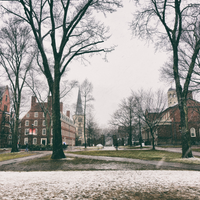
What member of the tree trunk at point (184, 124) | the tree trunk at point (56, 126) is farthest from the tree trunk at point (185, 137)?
the tree trunk at point (56, 126)

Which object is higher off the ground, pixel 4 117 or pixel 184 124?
pixel 4 117

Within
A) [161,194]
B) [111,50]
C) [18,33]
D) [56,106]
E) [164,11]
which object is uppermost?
[18,33]

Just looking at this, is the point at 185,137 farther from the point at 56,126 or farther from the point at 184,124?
the point at 56,126

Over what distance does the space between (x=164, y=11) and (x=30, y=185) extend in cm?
1355

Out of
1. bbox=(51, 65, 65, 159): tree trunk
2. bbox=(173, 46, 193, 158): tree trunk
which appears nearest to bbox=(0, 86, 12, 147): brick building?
bbox=(51, 65, 65, 159): tree trunk

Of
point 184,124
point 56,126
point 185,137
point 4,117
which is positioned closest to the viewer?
point 56,126

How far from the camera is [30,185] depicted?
4.36 metres

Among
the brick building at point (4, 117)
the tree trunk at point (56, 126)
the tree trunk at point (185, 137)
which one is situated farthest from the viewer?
the brick building at point (4, 117)

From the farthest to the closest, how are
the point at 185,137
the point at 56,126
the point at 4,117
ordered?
the point at 4,117
the point at 185,137
the point at 56,126

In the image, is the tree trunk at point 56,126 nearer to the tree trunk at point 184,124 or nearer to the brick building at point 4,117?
the tree trunk at point 184,124

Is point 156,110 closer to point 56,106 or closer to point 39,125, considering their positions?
point 56,106

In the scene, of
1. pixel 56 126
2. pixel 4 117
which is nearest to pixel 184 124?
pixel 56 126

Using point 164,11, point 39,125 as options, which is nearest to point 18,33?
point 164,11

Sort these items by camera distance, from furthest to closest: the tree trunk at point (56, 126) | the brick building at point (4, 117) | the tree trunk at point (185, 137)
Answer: the brick building at point (4, 117), the tree trunk at point (185, 137), the tree trunk at point (56, 126)
